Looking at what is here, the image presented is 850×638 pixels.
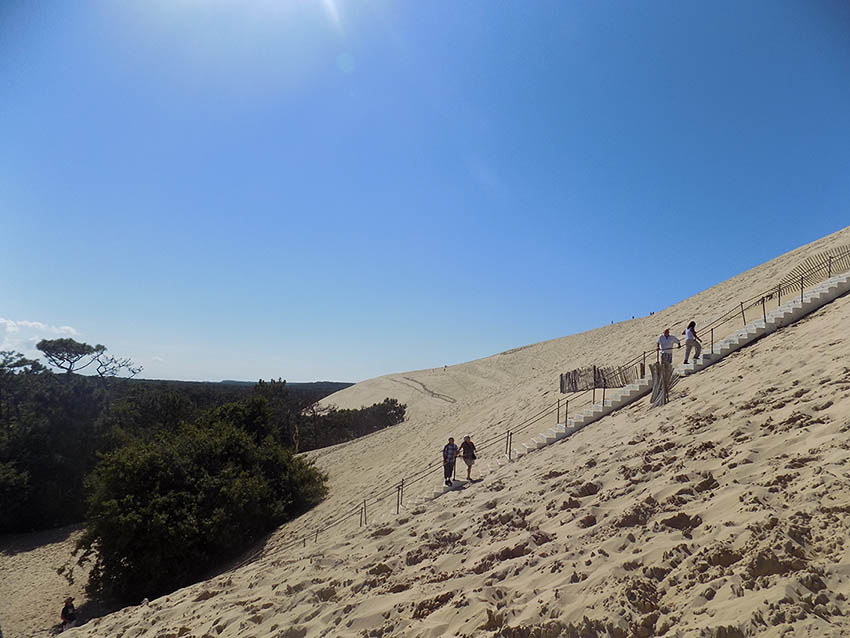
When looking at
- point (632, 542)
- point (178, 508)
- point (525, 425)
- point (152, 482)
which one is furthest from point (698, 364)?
point (152, 482)

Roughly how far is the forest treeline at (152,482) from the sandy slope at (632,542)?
4.62 m

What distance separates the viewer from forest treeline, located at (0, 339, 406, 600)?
1226 cm

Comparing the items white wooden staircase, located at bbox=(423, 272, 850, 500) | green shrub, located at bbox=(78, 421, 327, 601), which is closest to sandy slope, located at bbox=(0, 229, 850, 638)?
white wooden staircase, located at bbox=(423, 272, 850, 500)

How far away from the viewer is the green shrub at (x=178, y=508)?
12.1 m

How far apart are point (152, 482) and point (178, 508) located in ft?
4.17

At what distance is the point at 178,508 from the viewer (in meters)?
12.8

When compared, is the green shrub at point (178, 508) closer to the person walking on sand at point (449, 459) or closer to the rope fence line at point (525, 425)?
the rope fence line at point (525, 425)

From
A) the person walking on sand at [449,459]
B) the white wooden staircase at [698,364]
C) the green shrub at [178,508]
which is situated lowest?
the green shrub at [178,508]

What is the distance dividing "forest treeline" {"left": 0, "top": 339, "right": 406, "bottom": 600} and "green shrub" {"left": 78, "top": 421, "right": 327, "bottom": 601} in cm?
→ 3

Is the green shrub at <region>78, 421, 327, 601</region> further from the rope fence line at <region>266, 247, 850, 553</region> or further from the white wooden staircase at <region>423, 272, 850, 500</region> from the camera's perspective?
the white wooden staircase at <region>423, 272, 850, 500</region>

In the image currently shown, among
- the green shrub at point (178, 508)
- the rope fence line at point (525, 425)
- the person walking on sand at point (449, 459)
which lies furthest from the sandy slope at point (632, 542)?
the green shrub at point (178, 508)

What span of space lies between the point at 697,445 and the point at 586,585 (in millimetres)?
2744

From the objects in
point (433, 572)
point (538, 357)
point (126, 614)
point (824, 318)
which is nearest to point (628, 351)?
point (824, 318)

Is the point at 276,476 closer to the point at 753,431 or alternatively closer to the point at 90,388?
the point at 753,431
